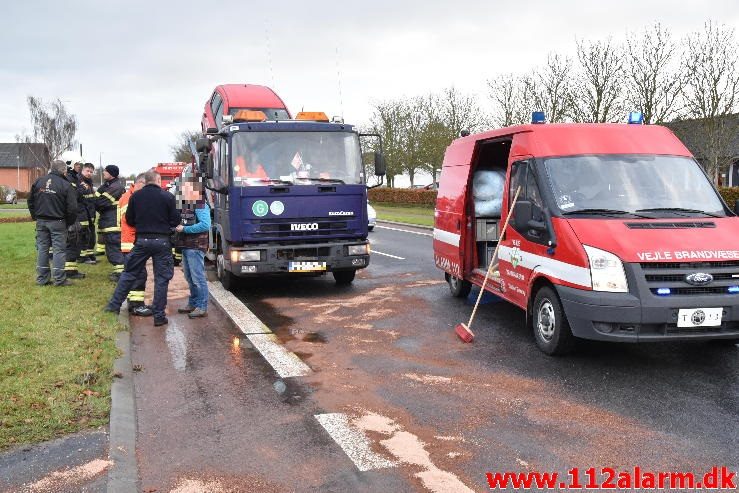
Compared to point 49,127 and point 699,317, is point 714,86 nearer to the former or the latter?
point 699,317

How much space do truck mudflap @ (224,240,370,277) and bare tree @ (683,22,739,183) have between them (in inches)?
854

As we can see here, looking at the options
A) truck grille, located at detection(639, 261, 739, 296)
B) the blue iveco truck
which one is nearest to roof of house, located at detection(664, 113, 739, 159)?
the blue iveco truck

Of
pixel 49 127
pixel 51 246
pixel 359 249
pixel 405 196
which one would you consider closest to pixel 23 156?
pixel 49 127

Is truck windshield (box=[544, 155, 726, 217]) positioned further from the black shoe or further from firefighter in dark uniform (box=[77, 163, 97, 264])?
firefighter in dark uniform (box=[77, 163, 97, 264])

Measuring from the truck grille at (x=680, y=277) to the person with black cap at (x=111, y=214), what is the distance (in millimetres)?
8350

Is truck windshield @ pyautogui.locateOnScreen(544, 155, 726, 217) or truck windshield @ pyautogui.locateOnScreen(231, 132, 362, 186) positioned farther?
truck windshield @ pyautogui.locateOnScreen(231, 132, 362, 186)

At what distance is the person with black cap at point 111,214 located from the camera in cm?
1119

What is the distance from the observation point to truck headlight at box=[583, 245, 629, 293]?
225 inches

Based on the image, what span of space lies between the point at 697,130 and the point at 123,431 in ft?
94.6

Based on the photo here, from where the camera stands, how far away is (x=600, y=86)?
27984mm

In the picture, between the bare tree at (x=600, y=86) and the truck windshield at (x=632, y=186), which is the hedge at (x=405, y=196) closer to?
the bare tree at (x=600, y=86)

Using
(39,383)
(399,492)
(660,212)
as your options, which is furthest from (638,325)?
(39,383)

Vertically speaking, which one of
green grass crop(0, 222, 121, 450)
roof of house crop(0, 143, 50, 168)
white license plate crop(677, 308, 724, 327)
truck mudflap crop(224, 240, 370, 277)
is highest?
roof of house crop(0, 143, 50, 168)

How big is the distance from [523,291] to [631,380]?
1555 mm
